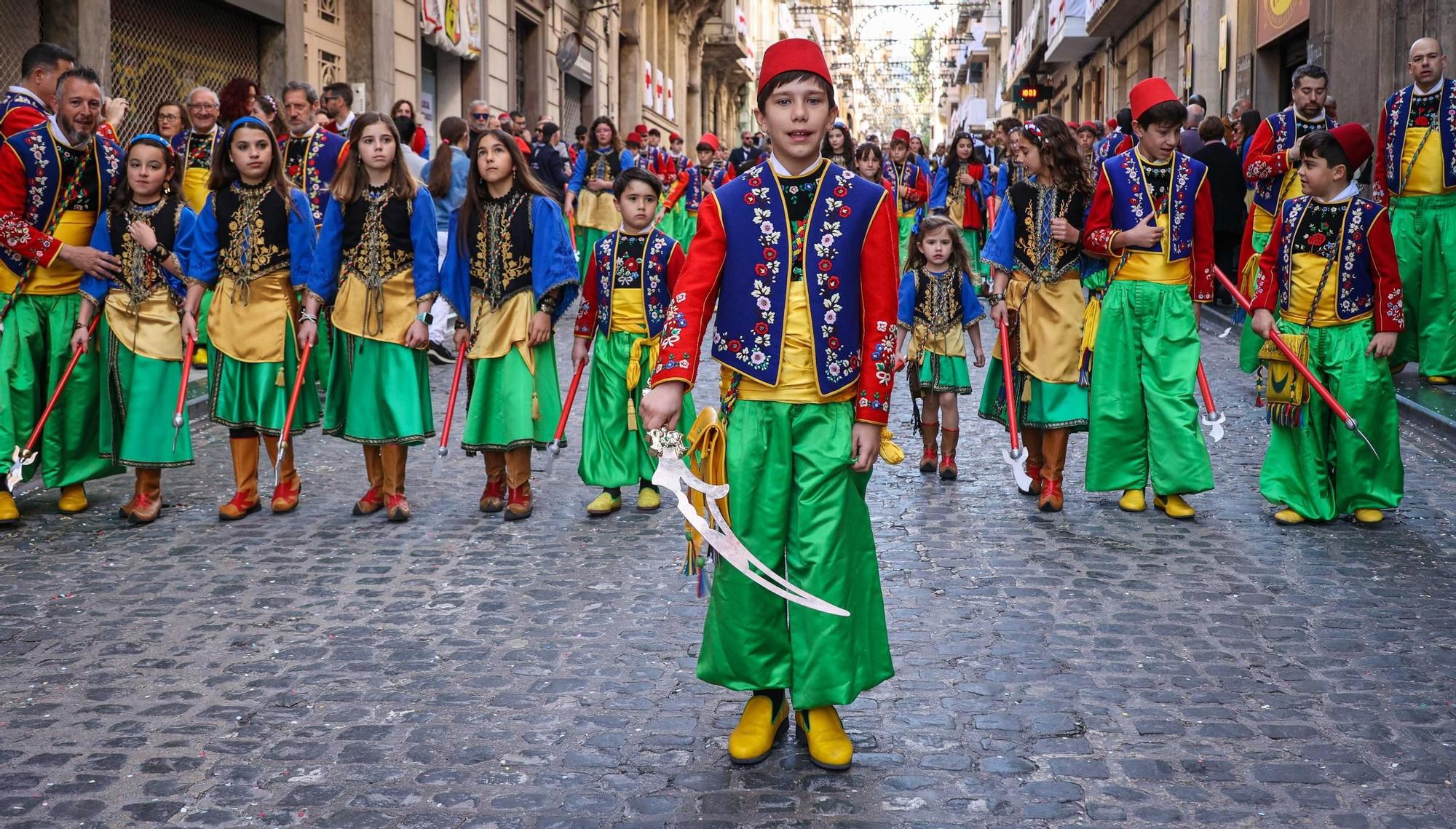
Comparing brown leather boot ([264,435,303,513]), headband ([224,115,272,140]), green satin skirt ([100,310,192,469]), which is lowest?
brown leather boot ([264,435,303,513])

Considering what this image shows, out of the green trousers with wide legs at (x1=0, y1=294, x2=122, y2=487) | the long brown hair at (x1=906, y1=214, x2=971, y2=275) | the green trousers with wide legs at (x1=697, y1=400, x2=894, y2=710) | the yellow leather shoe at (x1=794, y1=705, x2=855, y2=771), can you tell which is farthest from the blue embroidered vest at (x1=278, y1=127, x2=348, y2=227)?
the yellow leather shoe at (x1=794, y1=705, x2=855, y2=771)

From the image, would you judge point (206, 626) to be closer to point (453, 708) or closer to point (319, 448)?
point (453, 708)

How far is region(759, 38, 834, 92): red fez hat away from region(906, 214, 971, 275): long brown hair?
14.3 ft

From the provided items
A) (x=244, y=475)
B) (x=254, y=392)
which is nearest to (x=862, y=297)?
(x=254, y=392)

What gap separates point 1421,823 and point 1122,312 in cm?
395

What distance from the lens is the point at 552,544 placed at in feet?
22.4

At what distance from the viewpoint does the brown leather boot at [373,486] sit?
A: 7445 millimetres

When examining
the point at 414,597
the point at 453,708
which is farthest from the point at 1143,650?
the point at 414,597

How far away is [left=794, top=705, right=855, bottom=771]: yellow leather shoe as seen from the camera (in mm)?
3959

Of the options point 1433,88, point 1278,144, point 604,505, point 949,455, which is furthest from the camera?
point 1278,144

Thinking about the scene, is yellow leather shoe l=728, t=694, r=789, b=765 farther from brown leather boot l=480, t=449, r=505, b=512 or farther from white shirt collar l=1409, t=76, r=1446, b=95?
white shirt collar l=1409, t=76, r=1446, b=95

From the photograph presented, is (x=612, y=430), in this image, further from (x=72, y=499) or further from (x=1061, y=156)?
(x=72, y=499)

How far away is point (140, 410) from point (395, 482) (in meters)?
1.27

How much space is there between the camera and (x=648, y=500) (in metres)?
7.64
